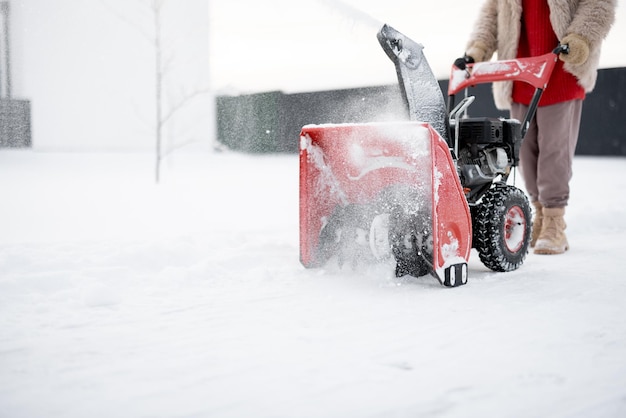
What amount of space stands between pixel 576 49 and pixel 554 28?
241 millimetres

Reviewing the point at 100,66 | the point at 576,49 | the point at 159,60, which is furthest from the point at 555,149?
the point at 100,66

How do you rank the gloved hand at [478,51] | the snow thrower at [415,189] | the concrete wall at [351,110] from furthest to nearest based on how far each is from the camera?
1. the concrete wall at [351,110]
2. the gloved hand at [478,51]
3. the snow thrower at [415,189]

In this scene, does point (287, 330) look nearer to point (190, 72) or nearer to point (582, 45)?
point (582, 45)

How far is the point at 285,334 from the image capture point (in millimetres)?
1658

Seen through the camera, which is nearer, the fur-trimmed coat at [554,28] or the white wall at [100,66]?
the fur-trimmed coat at [554,28]

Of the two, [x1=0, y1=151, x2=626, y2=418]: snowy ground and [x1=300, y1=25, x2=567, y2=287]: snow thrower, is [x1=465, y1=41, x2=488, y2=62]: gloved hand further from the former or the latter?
[x1=0, y1=151, x2=626, y2=418]: snowy ground

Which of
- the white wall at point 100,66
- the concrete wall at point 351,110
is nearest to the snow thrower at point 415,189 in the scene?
the white wall at point 100,66

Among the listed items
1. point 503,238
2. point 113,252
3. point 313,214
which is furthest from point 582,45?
point 113,252

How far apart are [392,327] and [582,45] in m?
1.96

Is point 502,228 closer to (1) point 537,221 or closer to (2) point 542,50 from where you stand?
(1) point 537,221

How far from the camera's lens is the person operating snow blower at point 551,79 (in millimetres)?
2934

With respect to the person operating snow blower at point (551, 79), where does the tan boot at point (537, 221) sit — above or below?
below

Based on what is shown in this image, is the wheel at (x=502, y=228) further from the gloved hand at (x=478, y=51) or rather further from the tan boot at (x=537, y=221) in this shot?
the gloved hand at (x=478, y=51)

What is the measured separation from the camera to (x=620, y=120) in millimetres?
9883
